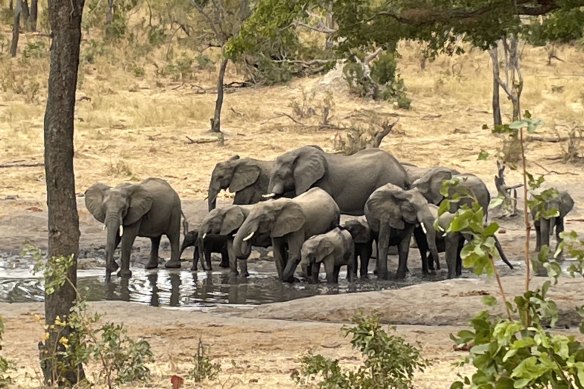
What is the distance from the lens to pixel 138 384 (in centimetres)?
731

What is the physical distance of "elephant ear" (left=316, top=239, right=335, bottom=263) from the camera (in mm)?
13547

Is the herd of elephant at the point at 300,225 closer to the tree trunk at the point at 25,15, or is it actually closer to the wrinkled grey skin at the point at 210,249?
the wrinkled grey skin at the point at 210,249

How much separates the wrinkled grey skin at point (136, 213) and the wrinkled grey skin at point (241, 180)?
137 centimetres

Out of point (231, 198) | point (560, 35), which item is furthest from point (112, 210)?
point (560, 35)

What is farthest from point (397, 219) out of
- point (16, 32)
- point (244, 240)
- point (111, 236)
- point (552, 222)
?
point (16, 32)

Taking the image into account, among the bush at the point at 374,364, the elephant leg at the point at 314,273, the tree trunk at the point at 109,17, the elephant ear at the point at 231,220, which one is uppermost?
the tree trunk at the point at 109,17

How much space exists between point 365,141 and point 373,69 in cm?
604

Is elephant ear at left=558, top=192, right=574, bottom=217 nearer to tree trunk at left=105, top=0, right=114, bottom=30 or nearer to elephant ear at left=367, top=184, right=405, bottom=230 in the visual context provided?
elephant ear at left=367, top=184, right=405, bottom=230

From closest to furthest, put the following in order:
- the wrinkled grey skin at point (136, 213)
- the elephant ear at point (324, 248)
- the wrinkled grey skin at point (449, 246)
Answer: the elephant ear at point (324, 248), the wrinkled grey skin at point (449, 246), the wrinkled grey skin at point (136, 213)

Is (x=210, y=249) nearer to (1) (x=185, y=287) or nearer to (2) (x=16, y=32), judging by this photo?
(1) (x=185, y=287)

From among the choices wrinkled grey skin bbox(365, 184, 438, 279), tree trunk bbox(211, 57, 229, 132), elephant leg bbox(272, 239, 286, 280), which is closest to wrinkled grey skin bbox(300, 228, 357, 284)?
elephant leg bbox(272, 239, 286, 280)

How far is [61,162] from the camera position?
6.89 m

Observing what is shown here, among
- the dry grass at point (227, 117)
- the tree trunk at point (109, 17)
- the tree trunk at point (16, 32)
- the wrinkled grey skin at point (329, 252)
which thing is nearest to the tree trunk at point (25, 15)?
the tree trunk at point (109, 17)

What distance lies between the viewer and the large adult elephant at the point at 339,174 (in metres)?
16.8
